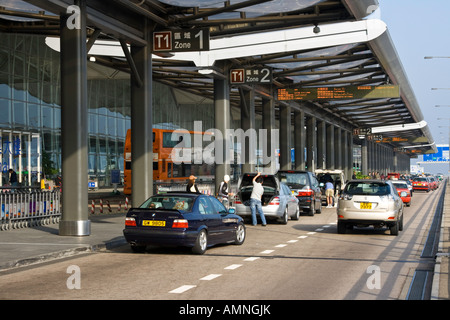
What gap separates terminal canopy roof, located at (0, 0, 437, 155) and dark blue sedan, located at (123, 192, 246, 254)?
6363 mm

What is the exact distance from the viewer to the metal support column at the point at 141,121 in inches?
945

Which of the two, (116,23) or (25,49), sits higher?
(25,49)

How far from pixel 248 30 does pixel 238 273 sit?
55.0 feet

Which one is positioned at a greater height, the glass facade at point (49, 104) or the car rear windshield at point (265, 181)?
the glass facade at point (49, 104)

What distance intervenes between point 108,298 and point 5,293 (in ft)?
5.02

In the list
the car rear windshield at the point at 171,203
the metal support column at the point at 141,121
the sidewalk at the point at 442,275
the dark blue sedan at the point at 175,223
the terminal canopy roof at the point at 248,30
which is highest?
the terminal canopy roof at the point at 248,30

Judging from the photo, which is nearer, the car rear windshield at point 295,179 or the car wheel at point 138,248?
the car wheel at point 138,248

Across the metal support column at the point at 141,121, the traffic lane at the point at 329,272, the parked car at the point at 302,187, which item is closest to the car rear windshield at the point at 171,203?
the traffic lane at the point at 329,272

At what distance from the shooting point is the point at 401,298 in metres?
9.32

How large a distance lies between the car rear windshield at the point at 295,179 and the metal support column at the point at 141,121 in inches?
304

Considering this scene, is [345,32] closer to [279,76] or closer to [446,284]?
[279,76]

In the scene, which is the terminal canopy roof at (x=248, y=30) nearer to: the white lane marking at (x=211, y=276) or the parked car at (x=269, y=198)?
the parked car at (x=269, y=198)

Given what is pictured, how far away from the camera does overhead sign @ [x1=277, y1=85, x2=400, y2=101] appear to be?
39750 millimetres

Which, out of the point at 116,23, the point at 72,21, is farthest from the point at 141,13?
the point at 72,21
